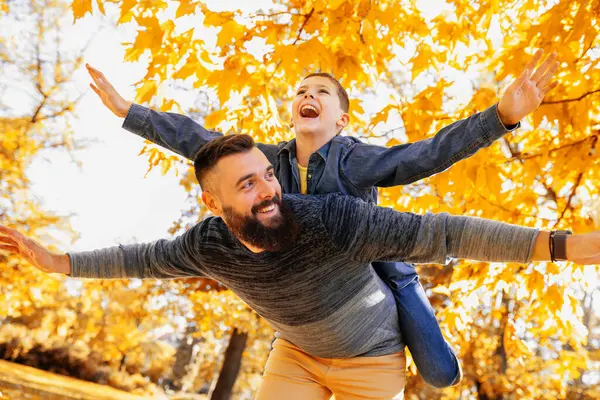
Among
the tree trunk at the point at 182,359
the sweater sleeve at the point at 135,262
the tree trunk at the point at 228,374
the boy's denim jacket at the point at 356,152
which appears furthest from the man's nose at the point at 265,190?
the tree trunk at the point at 182,359

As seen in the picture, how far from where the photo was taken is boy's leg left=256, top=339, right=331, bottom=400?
2605 millimetres

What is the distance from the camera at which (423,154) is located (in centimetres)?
237

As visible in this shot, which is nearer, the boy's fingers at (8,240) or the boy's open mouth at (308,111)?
the boy's fingers at (8,240)

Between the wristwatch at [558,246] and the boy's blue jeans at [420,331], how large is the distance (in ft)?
2.84

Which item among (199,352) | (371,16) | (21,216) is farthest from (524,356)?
(199,352)

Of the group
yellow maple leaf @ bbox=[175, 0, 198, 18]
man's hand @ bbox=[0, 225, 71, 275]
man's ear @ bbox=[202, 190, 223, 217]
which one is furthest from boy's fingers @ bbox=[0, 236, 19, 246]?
yellow maple leaf @ bbox=[175, 0, 198, 18]

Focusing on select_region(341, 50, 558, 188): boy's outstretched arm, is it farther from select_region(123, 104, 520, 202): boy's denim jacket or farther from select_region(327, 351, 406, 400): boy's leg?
select_region(327, 351, 406, 400): boy's leg

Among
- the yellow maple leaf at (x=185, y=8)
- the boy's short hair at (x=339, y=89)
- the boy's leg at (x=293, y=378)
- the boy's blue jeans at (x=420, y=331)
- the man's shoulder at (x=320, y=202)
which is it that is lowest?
the boy's leg at (x=293, y=378)

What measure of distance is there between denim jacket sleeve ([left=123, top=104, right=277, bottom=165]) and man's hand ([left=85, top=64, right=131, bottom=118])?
5 cm

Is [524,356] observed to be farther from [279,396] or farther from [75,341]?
[75,341]

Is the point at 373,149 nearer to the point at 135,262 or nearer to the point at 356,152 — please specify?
the point at 356,152

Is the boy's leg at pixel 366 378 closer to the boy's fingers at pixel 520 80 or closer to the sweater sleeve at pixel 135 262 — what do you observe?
the sweater sleeve at pixel 135 262

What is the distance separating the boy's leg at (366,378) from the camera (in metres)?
2.54

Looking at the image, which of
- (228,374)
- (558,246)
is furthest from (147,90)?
(228,374)
